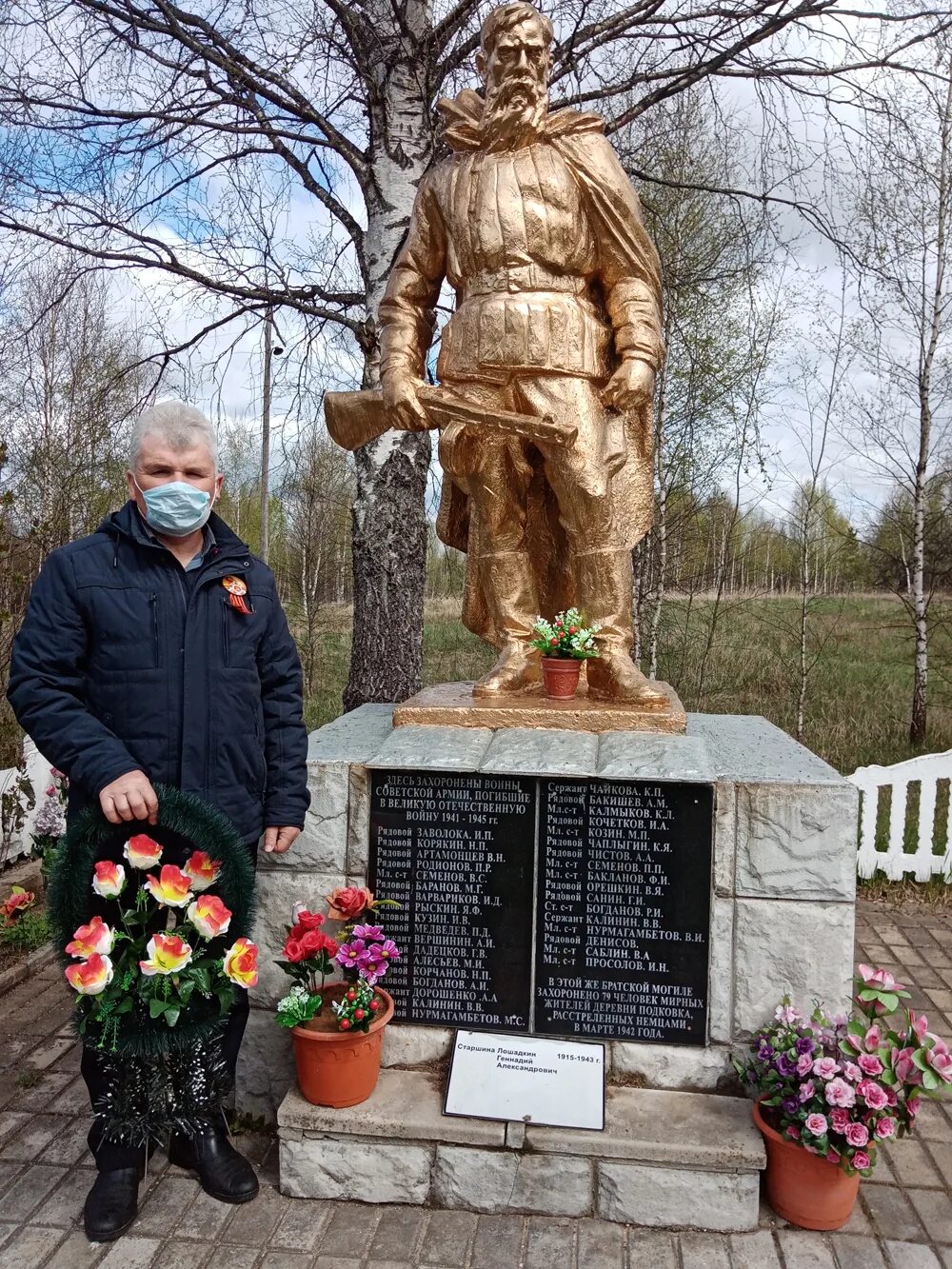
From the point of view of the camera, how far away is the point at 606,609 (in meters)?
3.21

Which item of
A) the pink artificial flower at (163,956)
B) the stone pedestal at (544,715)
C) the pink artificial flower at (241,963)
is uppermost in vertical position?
the stone pedestal at (544,715)

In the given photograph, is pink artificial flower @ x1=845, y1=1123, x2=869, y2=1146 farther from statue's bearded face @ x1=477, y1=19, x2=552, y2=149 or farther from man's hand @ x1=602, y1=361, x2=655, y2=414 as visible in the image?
statue's bearded face @ x1=477, y1=19, x2=552, y2=149

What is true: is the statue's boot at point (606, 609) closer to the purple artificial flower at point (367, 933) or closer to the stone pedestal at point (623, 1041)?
the stone pedestal at point (623, 1041)

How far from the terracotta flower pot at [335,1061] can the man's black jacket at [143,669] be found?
1.89 ft

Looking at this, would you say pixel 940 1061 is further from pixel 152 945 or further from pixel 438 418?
pixel 438 418

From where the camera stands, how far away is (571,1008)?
257cm

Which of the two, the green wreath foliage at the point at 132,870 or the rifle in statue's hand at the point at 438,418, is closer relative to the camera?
the green wreath foliage at the point at 132,870

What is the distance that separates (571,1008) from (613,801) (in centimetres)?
60

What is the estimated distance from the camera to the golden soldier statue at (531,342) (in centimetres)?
305

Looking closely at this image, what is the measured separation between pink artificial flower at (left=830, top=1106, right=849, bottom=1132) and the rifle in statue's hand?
2080mm

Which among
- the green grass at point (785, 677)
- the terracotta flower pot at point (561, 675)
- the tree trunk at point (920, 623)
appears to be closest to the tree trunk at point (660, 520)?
the green grass at point (785, 677)

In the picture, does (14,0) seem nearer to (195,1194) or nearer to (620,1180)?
(195,1194)

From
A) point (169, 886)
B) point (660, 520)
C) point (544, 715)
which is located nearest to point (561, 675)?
point (544, 715)

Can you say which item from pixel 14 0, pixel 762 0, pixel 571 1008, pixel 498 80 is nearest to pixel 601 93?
pixel 762 0
